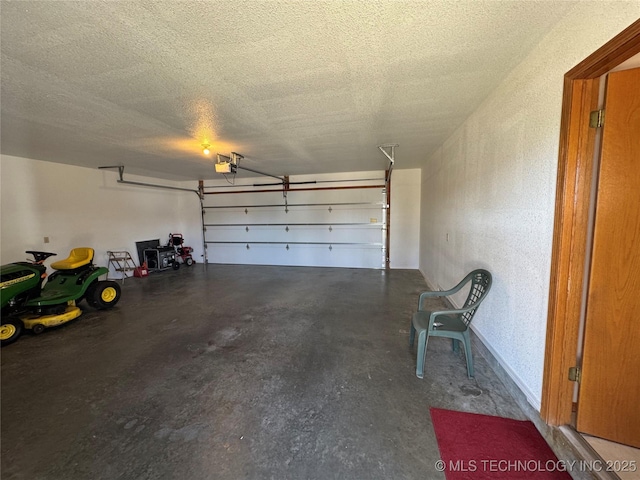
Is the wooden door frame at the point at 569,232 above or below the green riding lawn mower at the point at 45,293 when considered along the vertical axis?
above

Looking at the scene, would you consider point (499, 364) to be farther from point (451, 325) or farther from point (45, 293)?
point (45, 293)

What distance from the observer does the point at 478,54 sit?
1615 millimetres

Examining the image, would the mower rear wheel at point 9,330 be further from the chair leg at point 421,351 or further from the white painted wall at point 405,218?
the white painted wall at point 405,218

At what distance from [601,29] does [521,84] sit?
614 mm

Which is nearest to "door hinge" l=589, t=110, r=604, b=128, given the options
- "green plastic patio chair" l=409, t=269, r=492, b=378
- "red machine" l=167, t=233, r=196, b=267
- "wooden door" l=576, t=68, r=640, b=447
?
"wooden door" l=576, t=68, r=640, b=447

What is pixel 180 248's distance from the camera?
7.07 meters

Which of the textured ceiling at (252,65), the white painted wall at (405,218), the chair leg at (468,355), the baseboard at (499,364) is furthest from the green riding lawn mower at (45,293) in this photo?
the white painted wall at (405,218)

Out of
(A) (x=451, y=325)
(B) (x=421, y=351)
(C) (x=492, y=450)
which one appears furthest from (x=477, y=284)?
(C) (x=492, y=450)

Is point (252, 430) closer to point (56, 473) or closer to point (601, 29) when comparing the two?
point (56, 473)

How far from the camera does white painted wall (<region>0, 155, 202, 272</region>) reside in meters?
3.97

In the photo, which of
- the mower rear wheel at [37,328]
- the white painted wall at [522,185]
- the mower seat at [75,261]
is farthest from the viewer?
the mower seat at [75,261]

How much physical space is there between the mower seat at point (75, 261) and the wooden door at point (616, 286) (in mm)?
5402

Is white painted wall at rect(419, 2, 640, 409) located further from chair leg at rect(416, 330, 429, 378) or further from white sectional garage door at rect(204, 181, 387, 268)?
white sectional garage door at rect(204, 181, 387, 268)

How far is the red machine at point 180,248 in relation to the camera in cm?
701
